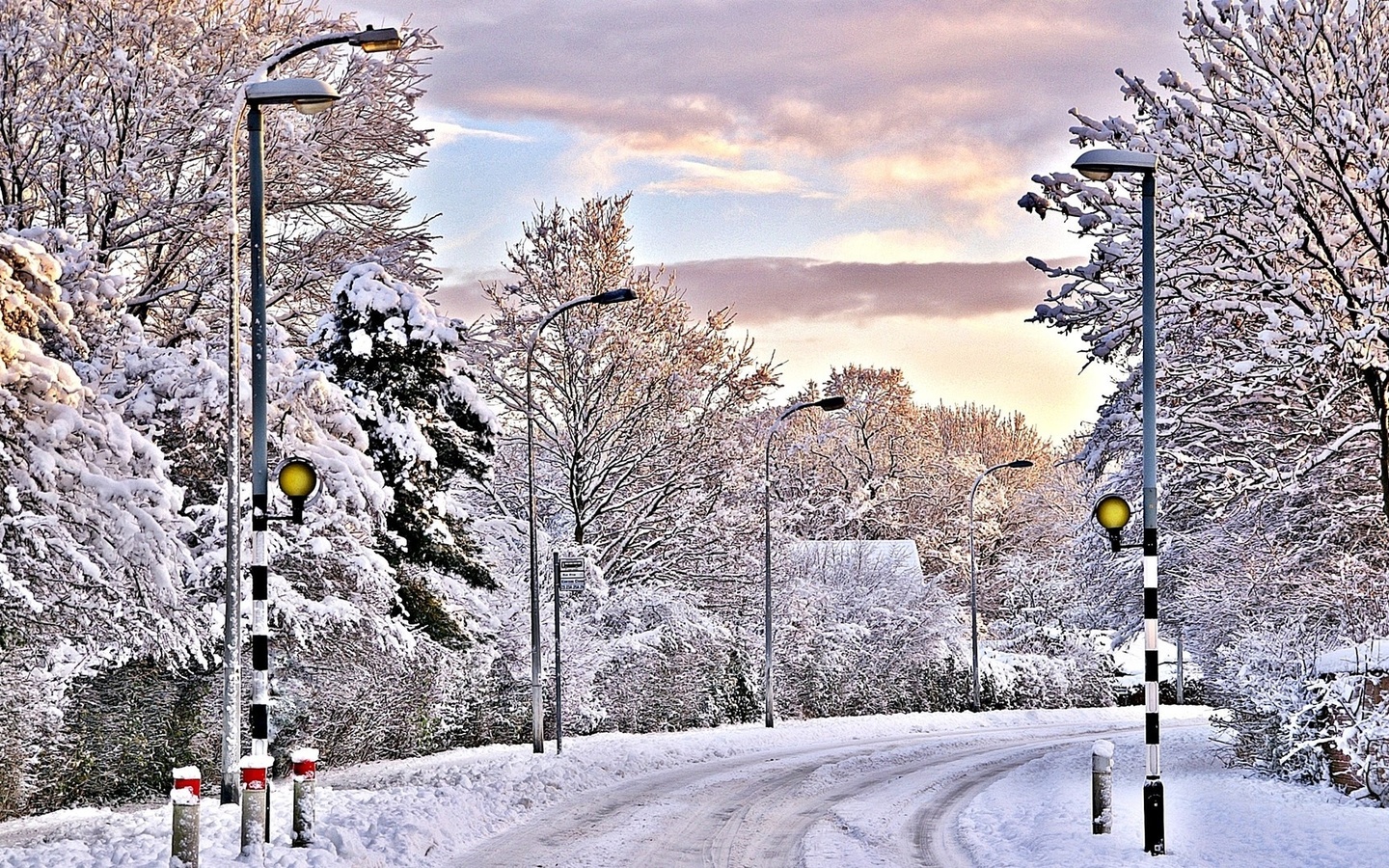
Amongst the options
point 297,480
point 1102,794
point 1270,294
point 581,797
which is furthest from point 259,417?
point 1270,294

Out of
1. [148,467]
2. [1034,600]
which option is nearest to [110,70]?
[148,467]

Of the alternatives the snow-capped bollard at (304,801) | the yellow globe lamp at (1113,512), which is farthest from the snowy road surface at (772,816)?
the yellow globe lamp at (1113,512)

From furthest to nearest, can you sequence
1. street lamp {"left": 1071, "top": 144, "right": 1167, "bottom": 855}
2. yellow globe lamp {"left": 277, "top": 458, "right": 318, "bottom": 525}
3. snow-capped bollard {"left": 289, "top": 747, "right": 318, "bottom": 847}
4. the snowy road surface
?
the snowy road surface → street lamp {"left": 1071, "top": 144, "right": 1167, "bottom": 855} → snow-capped bollard {"left": 289, "top": 747, "right": 318, "bottom": 847} → yellow globe lamp {"left": 277, "top": 458, "right": 318, "bottom": 525}

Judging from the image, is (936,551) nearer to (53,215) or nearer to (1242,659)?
(1242,659)

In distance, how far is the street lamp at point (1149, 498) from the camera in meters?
13.6

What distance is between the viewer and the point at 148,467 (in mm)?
16969

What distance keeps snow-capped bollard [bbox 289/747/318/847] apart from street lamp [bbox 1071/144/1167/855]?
766 cm

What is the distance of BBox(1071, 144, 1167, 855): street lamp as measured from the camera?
536 inches

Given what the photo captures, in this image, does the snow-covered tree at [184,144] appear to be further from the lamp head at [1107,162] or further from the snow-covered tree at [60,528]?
the lamp head at [1107,162]

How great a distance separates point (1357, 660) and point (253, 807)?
12.1 m

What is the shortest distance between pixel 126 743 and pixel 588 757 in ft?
24.9

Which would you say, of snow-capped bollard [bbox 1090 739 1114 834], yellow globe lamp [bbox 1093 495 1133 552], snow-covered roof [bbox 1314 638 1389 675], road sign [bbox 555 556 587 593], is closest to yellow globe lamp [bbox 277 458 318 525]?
yellow globe lamp [bbox 1093 495 1133 552]

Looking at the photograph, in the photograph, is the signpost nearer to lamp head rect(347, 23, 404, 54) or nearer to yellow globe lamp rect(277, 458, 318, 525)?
yellow globe lamp rect(277, 458, 318, 525)

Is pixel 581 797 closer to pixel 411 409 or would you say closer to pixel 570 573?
pixel 570 573
